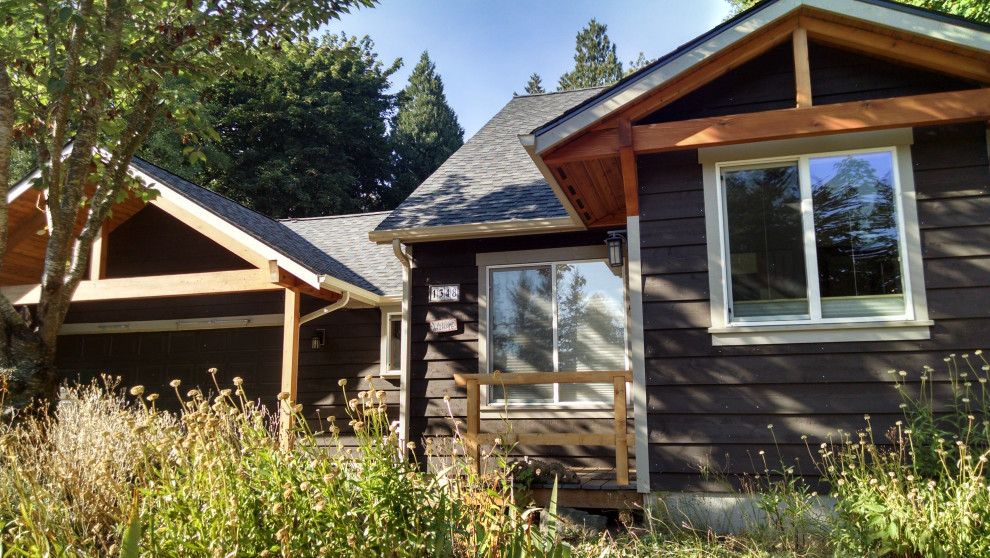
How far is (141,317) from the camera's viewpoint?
459 inches

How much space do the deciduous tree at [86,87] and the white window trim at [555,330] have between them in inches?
132

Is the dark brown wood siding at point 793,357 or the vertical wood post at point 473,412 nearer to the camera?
the dark brown wood siding at point 793,357

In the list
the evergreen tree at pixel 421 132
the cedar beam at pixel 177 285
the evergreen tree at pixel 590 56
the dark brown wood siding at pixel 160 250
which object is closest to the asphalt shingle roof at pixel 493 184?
the cedar beam at pixel 177 285

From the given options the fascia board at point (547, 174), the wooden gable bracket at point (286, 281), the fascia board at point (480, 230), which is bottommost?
the wooden gable bracket at point (286, 281)

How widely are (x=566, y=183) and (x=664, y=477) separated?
279 cm

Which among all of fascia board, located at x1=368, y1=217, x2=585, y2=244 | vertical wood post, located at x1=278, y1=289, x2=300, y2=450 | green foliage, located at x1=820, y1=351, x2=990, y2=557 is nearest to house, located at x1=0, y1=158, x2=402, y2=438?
vertical wood post, located at x1=278, y1=289, x2=300, y2=450

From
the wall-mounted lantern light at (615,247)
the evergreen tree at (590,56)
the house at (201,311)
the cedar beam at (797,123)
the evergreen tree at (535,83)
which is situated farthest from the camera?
the evergreen tree at (535,83)

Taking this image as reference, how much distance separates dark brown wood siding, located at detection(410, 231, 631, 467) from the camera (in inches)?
314

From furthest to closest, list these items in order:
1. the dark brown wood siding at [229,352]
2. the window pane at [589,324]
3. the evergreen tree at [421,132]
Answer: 1. the evergreen tree at [421,132]
2. the dark brown wood siding at [229,352]
3. the window pane at [589,324]

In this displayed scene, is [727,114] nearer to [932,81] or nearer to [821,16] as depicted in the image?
[821,16]

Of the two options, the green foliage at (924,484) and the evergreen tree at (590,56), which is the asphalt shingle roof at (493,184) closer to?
the green foliage at (924,484)

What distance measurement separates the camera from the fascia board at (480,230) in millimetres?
7887

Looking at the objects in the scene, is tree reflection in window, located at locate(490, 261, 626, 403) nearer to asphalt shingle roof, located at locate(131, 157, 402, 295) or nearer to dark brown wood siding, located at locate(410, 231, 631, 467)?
dark brown wood siding, located at locate(410, 231, 631, 467)

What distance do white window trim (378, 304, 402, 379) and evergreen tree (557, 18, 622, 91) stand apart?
3225cm
